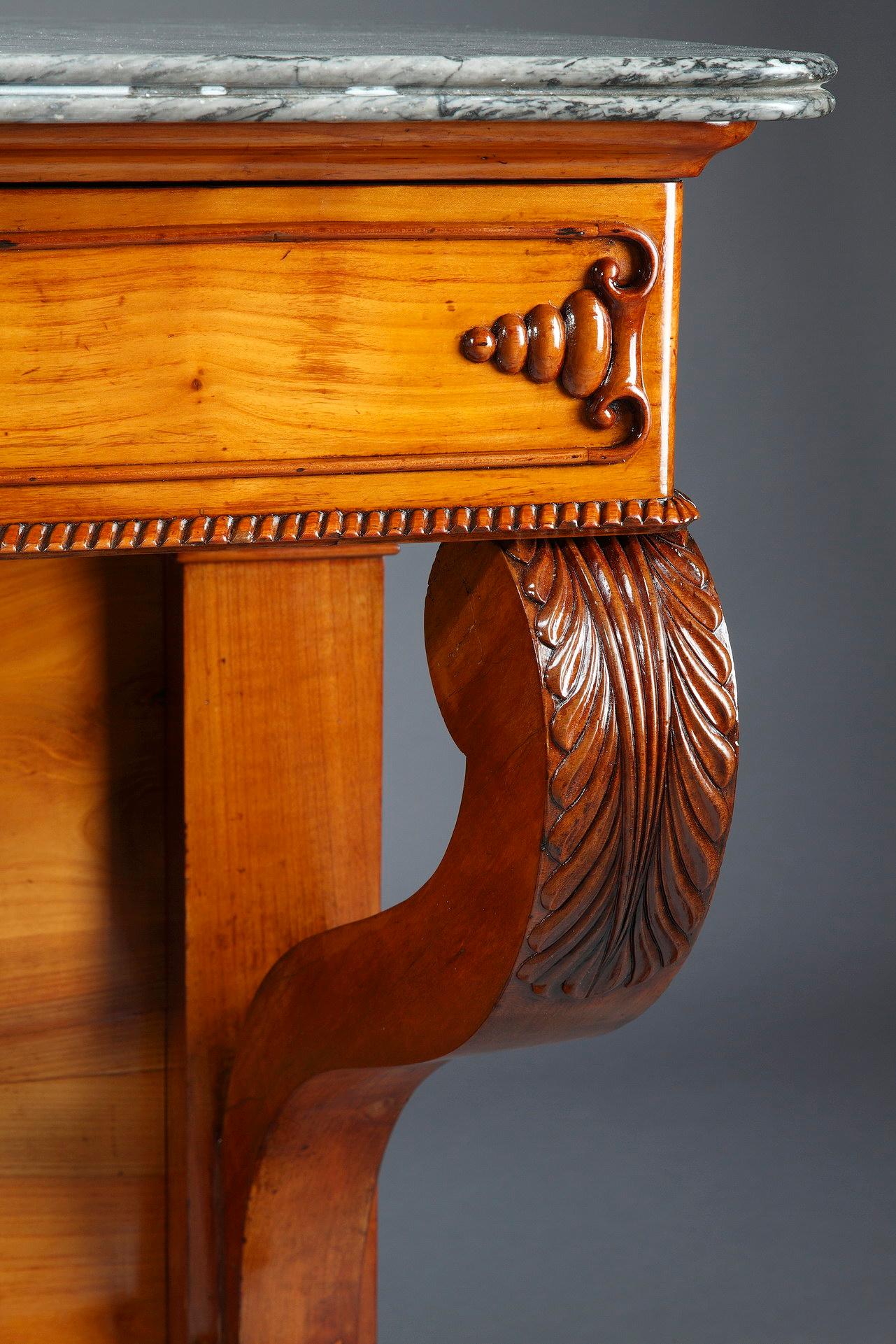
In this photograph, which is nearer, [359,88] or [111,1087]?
[359,88]

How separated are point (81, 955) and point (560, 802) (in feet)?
1.28

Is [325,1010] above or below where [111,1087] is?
above

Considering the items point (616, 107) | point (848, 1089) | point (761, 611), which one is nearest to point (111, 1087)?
point (616, 107)

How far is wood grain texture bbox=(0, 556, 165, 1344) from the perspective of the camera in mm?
953

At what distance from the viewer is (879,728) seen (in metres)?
1.81

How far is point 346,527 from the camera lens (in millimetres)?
663

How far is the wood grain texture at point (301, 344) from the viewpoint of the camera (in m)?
0.63

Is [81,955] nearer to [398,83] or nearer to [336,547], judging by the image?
[336,547]

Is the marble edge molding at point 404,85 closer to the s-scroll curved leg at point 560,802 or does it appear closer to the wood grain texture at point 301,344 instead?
the wood grain texture at point 301,344

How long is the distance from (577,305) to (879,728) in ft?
3.97

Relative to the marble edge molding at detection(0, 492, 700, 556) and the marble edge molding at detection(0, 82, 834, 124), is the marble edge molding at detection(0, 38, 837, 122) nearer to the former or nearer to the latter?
A: the marble edge molding at detection(0, 82, 834, 124)

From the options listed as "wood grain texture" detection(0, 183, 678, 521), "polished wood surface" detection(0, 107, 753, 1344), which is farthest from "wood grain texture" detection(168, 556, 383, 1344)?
"wood grain texture" detection(0, 183, 678, 521)

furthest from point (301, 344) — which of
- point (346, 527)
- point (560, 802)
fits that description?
point (560, 802)

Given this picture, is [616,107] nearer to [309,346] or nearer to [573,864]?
[309,346]
